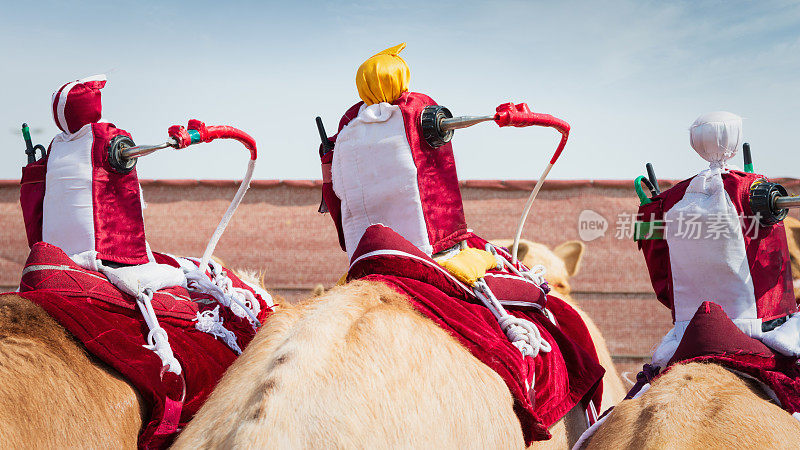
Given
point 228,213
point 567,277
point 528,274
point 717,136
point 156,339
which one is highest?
point 717,136

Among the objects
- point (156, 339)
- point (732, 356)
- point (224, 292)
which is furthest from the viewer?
point (224, 292)

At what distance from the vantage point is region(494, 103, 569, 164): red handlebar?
173cm

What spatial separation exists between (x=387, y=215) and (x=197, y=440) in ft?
2.82

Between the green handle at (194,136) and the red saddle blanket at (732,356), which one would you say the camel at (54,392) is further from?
the red saddle blanket at (732,356)

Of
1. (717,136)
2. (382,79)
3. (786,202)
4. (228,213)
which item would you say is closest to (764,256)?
(786,202)

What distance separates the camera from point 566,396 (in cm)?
169

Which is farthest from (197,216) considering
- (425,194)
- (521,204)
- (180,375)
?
(425,194)

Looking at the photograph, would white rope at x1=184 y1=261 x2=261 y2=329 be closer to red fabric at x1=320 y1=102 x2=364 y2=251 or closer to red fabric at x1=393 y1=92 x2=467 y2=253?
red fabric at x1=320 y1=102 x2=364 y2=251

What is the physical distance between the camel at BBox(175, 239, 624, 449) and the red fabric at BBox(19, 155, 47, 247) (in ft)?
4.30

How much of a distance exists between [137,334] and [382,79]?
954 mm

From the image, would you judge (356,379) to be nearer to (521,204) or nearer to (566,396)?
(566,396)

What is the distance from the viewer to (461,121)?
5.73 feet

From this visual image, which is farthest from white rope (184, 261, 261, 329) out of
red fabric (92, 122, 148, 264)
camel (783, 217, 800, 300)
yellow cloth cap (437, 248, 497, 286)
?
camel (783, 217, 800, 300)

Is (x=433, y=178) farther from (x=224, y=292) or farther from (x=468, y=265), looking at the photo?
(x=224, y=292)
